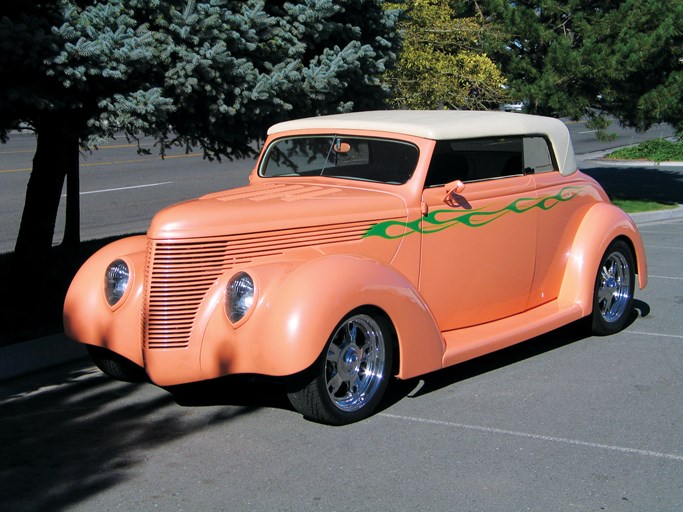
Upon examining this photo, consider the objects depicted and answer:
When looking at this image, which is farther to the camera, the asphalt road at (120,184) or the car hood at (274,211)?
the asphalt road at (120,184)

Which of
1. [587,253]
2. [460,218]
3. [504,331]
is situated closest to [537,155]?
[587,253]

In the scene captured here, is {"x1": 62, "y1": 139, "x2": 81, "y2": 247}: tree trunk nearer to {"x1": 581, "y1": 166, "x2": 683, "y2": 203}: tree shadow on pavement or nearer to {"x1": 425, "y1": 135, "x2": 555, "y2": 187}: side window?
{"x1": 425, "y1": 135, "x2": 555, "y2": 187}: side window

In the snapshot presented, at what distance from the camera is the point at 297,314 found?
5.16 meters

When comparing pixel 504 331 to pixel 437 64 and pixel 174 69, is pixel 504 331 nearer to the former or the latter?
pixel 174 69

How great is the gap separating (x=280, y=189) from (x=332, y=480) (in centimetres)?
237

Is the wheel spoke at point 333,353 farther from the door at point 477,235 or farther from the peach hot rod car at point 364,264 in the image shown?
the door at point 477,235

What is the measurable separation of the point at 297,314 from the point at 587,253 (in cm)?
312

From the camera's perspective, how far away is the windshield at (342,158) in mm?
6465

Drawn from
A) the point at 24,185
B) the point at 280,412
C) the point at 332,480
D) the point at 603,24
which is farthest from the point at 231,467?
the point at 24,185

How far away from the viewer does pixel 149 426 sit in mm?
5602

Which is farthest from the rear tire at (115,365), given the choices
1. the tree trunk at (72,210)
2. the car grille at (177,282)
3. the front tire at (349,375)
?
the tree trunk at (72,210)

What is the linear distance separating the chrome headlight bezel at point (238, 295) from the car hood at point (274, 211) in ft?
1.02

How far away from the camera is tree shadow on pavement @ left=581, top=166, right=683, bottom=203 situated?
1950 cm

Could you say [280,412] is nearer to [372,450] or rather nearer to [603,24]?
[372,450]
